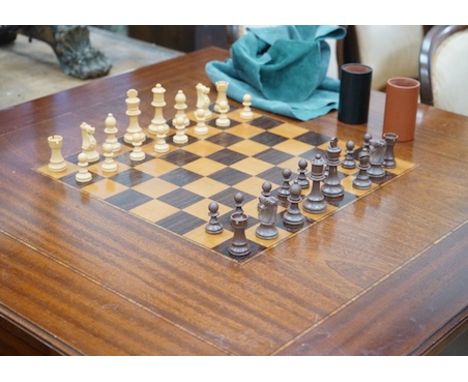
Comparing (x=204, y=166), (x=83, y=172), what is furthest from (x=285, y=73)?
(x=83, y=172)

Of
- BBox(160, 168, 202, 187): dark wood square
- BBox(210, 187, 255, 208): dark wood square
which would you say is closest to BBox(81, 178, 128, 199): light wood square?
BBox(160, 168, 202, 187): dark wood square

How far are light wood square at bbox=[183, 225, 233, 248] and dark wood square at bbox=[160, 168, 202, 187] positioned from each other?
230mm

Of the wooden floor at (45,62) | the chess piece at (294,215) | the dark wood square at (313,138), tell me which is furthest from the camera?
the wooden floor at (45,62)

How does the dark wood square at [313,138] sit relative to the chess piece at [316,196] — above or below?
below

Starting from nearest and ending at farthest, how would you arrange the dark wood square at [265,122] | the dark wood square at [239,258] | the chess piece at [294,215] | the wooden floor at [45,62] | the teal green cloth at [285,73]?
1. the dark wood square at [239,258]
2. the chess piece at [294,215]
3. the dark wood square at [265,122]
4. the teal green cloth at [285,73]
5. the wooden floor at [45,62]

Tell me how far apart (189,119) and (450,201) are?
772mm

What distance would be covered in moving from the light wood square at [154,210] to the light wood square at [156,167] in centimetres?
16

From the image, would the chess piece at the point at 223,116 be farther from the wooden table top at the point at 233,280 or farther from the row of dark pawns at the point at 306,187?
the wooden table top at the point at 233,280

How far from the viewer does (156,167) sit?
2023 millimetres

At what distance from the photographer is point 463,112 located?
2678 mm

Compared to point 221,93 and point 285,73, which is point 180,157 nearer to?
point 221,93

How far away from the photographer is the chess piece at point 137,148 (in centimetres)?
206

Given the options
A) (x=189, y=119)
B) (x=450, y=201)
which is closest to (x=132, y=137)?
(x=189, y=119)

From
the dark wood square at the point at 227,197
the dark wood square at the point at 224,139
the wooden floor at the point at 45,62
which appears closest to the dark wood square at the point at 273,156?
the dark wood square at the point at 224,139
